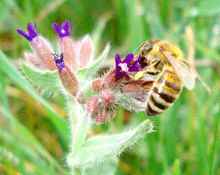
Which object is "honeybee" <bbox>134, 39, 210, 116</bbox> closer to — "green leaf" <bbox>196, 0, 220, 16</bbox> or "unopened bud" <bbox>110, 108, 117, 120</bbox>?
"unopened bud" <bbox>110, 108, 117, 120</bbox>

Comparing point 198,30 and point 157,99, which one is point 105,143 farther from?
point 198,30

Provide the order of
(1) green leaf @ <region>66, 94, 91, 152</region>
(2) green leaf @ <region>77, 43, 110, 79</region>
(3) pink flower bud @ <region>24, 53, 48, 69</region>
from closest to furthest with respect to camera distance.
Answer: (1) green leaf @ <region>66, 94, 91, 152</region> < (2) green leaf @ <region>77, 43, 110, 79</region> < (3) pink flower bud @ <region>24, 53, 48, 69</region>

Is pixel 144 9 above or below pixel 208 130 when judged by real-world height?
above

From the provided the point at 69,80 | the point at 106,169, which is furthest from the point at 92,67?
the point at 106,169

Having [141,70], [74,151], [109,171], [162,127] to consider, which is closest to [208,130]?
[162,127]

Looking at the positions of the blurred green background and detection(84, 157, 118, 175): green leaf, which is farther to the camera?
detection(84, 157, 118, 175): green leaf

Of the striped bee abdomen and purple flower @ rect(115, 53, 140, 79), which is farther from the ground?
purple flower @ rect(115, 53, 140, 79)

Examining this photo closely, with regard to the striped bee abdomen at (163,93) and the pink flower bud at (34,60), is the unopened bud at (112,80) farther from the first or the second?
the pink flower bud at (34,60)

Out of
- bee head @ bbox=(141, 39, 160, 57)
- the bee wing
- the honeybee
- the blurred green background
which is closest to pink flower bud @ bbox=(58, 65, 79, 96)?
the blurred green background

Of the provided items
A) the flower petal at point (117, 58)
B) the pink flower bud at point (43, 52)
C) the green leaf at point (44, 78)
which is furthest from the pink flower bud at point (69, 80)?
the flower petal at point (117, 58)
